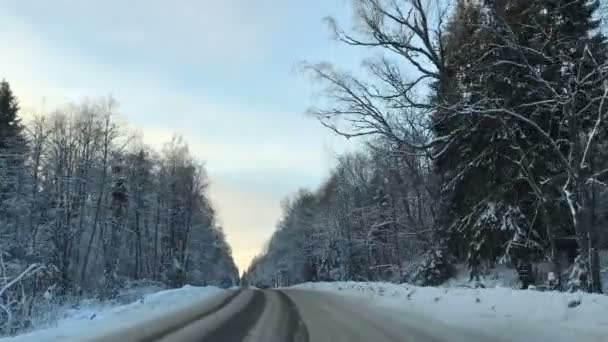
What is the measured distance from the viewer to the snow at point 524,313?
1022cm

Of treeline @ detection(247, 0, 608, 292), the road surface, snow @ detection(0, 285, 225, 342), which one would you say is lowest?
the road surface

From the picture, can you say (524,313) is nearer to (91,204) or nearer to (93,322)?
(93,322)

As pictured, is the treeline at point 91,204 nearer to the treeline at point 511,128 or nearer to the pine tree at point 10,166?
the pine tree at point 10,166

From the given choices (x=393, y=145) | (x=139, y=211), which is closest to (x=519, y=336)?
(x=393, y=145)

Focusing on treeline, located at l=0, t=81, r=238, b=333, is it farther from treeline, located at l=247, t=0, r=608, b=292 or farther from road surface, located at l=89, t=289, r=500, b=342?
treeline, located at l=247, t=0, r=608, b=292

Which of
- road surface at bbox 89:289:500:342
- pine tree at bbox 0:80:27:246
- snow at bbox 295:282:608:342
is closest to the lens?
snow at bbox 295:282:608:342

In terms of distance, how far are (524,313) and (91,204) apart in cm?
A: 4368

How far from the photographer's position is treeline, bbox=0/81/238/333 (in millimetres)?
36562

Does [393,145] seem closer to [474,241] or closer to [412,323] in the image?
[474,241]

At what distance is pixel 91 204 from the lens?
163ft

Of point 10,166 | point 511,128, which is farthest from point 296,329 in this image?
point 10,166

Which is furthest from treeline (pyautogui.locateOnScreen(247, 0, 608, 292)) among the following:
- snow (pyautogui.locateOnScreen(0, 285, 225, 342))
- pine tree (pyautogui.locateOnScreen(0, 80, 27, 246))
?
pine tree (pyautogui.locateOnScreen(0, 80, 27, 246))

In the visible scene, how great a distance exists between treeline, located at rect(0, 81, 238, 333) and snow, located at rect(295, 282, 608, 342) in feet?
33.4

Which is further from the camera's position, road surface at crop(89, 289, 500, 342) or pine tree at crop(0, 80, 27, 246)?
pine tree at crop(0, 80, 27, 246)
